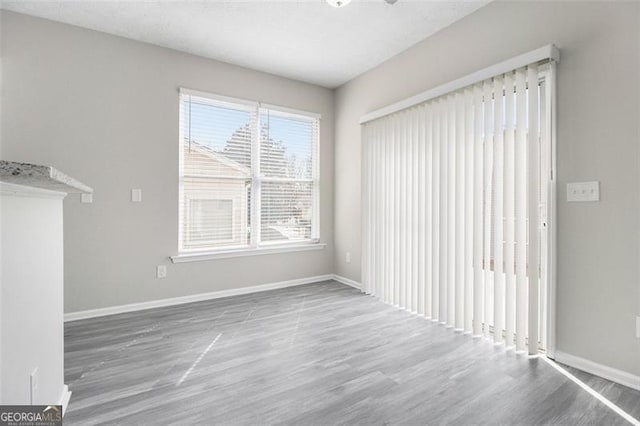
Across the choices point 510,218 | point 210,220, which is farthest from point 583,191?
point 210,220

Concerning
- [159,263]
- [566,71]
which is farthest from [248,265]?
[566,71]

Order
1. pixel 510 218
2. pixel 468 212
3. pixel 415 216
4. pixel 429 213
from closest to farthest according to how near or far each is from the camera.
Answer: pixel 510 218, pixel 468 212, pixel 429 213, pixel 415 216

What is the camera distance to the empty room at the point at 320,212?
1.71 metres

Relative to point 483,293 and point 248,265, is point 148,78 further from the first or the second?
point 483,293

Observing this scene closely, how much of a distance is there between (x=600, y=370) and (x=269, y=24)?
374cm

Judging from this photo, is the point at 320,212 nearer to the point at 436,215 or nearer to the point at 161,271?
the point at 436,215

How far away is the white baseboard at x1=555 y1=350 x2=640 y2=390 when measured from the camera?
6.15 ft

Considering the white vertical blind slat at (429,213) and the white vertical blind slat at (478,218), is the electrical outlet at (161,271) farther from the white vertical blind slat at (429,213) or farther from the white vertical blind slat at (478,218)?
the white vertical blind slat at (478,218)

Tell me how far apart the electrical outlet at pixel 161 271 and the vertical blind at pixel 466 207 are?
2409 millimetres

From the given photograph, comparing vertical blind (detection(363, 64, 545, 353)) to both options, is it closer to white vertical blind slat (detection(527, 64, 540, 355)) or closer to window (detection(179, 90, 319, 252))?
white vertical blind slat (detection(527, 64, 540, 355))

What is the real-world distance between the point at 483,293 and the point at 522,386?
2.63 ft

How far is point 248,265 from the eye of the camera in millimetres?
3941

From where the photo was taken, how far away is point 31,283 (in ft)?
4.04

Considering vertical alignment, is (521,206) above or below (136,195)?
below
